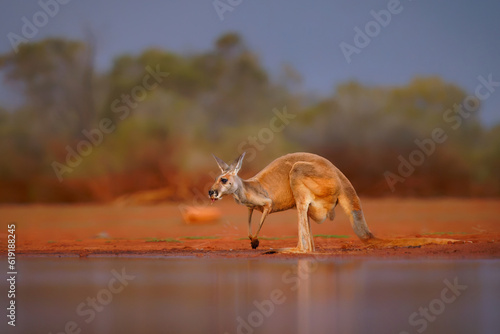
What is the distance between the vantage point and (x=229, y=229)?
1600 centimetres

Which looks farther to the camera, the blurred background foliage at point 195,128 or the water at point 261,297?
the blurred background foliage at point 195,128

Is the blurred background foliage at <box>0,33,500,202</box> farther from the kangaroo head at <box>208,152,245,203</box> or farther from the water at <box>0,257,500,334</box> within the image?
the water at <box>0,257,500,334</box>

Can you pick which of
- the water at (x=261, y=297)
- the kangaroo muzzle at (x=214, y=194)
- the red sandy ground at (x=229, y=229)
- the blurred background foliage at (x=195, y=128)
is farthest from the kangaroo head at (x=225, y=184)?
the blurred background foliage at (x=195, y=128)

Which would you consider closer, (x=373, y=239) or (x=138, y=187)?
(x=373, y=239)

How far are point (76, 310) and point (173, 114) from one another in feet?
67.5

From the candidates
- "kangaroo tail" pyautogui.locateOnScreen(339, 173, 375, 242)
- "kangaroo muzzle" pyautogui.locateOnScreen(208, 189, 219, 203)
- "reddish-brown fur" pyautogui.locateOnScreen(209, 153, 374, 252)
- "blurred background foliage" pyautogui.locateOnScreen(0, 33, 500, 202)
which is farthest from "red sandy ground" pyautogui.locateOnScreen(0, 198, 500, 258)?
"blurred background foliage" pyautogui.locateOnScreen(0, 33, 500, 202)

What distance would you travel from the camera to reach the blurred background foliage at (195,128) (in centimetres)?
2427

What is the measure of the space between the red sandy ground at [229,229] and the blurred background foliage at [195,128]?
5.43 feet

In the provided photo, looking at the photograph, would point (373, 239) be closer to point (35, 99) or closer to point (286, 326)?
point (286, 326)

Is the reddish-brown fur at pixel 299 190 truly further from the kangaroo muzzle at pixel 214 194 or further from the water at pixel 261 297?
the water at pixel 261 297

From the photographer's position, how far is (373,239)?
11180mm

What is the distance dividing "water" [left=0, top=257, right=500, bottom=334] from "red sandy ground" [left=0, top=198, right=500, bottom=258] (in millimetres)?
1797

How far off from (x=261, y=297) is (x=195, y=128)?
1986 centimetres

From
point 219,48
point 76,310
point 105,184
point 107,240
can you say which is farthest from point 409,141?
point 76,310
